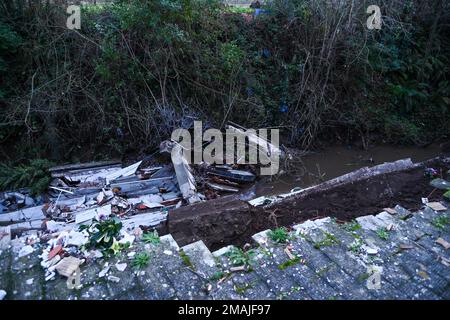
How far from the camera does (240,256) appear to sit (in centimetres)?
294

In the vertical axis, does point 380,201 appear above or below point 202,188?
above

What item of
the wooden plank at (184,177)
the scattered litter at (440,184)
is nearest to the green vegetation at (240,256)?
the wooden plank at (184,177)

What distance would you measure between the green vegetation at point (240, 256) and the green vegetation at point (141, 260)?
704 mm

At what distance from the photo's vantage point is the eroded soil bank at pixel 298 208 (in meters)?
3.54

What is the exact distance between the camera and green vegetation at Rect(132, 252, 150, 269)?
2773mm

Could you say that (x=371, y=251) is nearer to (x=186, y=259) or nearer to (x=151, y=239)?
(x=186, y=259)

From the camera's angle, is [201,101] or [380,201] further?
[201,101]

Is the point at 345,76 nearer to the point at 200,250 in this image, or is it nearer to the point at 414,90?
the point at 414,90

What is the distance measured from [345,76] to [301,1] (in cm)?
214

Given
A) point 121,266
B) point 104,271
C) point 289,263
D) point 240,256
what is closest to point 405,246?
point 289,263

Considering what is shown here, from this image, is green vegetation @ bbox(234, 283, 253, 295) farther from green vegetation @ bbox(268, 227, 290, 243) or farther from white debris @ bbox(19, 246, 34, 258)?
white debris @ bbox(19, 246, 34, 258)

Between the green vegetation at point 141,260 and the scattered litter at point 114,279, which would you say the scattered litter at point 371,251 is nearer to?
the green vegetation at point 141,260

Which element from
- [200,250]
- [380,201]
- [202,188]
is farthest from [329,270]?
[202,188]

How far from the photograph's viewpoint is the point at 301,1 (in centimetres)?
822
